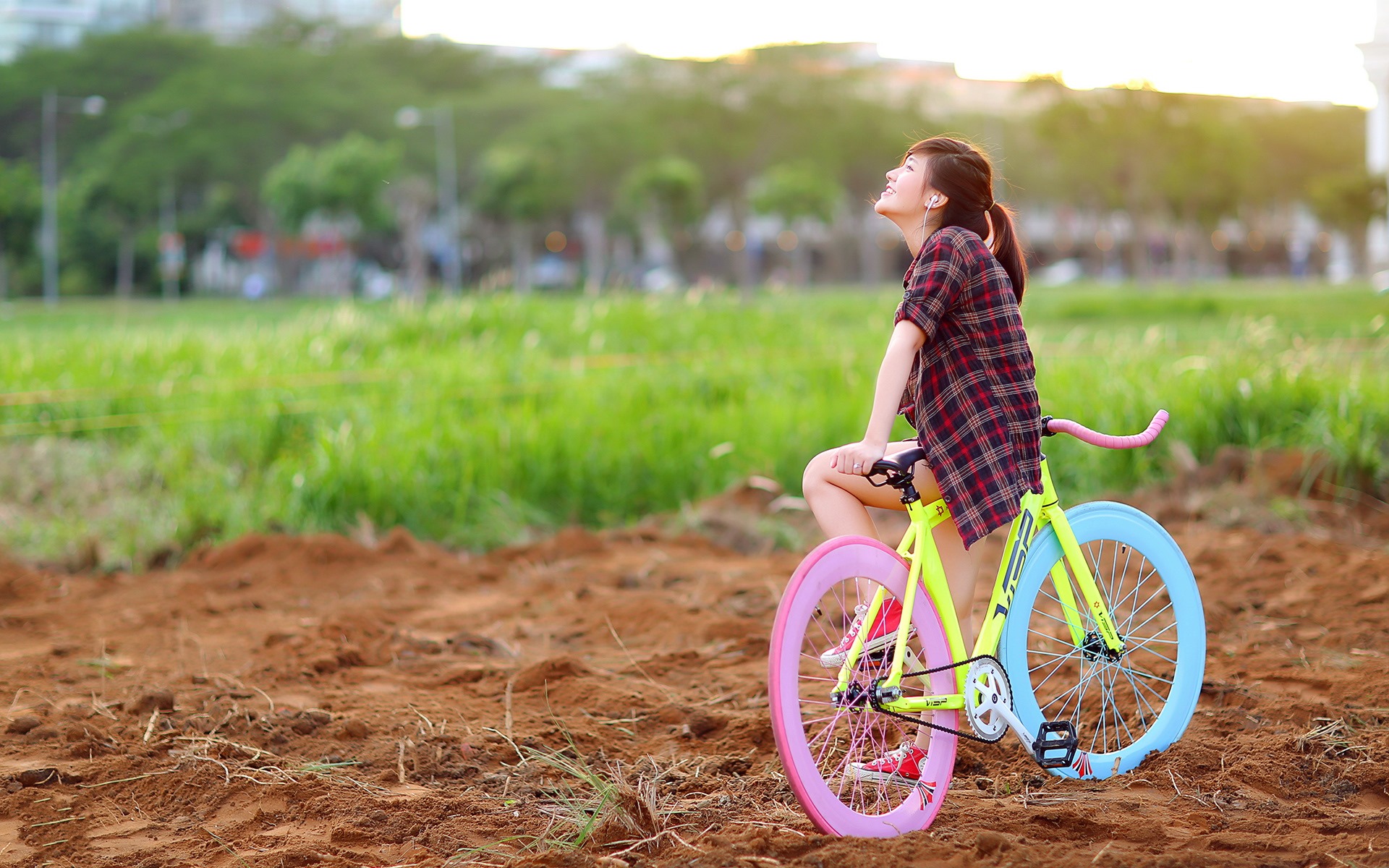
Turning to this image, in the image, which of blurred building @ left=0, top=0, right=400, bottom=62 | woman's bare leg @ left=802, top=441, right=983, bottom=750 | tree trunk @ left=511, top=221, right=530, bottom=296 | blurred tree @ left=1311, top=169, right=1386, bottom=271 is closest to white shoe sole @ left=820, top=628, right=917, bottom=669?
woman's bare leg @ left=802, top=441, right=983, bottom=750

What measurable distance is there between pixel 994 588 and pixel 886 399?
0.57m

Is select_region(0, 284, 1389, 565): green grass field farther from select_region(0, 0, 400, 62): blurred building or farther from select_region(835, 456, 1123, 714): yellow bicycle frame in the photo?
select_region(0, 0, 400, 62): blurred building

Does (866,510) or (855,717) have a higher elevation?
(866,510)

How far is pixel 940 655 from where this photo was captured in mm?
2869

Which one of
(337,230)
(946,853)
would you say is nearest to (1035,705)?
(946,853)

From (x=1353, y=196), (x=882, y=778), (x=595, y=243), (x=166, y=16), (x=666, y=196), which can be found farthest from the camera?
(x=595, y=243)

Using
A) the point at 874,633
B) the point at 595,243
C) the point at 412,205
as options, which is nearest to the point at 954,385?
the point at 874,633

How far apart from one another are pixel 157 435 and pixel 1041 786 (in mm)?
6620

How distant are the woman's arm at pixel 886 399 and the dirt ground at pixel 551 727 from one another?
2.65 feet

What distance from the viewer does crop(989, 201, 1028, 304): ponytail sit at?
2.99 m

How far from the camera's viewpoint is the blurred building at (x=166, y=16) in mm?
17453

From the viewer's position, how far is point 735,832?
286 centimetres

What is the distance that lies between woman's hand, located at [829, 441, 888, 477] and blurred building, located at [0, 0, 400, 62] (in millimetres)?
16187

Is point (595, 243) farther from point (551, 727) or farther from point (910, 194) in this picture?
point (910, 194)
